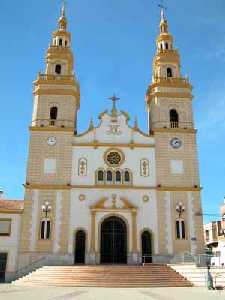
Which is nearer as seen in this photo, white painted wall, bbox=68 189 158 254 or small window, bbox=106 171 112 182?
white painted wall, bbox=68 189 158 254

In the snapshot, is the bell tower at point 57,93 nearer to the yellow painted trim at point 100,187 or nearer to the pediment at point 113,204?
the yellow painted trim at point 100,187

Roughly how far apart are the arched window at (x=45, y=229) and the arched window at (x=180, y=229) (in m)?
10.9

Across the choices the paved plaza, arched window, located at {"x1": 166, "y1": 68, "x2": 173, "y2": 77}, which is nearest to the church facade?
arched window, located at {"x1": 166, "y1": 68, "x2": 173, "y2": 77}

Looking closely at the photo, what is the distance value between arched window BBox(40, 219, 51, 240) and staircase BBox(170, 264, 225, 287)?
35.6 ft

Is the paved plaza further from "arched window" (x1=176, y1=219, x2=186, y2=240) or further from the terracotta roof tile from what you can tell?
the terracotta roof tile

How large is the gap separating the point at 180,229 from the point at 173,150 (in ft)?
23.9

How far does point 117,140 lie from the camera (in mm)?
33781

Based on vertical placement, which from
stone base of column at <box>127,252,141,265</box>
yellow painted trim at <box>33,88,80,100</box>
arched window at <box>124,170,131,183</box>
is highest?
yellow painted trim at <box>33,88,80,100</box>

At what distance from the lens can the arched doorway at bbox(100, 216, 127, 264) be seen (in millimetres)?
30406

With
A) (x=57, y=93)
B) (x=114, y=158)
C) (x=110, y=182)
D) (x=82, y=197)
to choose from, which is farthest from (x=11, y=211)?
(x=57, y=93)

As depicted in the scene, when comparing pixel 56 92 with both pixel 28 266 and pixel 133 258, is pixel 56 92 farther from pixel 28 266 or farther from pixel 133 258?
pixel 133 258

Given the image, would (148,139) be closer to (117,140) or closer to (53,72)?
(117,140)

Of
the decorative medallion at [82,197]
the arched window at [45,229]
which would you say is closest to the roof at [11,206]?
the arched window at [45,229]

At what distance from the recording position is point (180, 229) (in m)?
30.8
